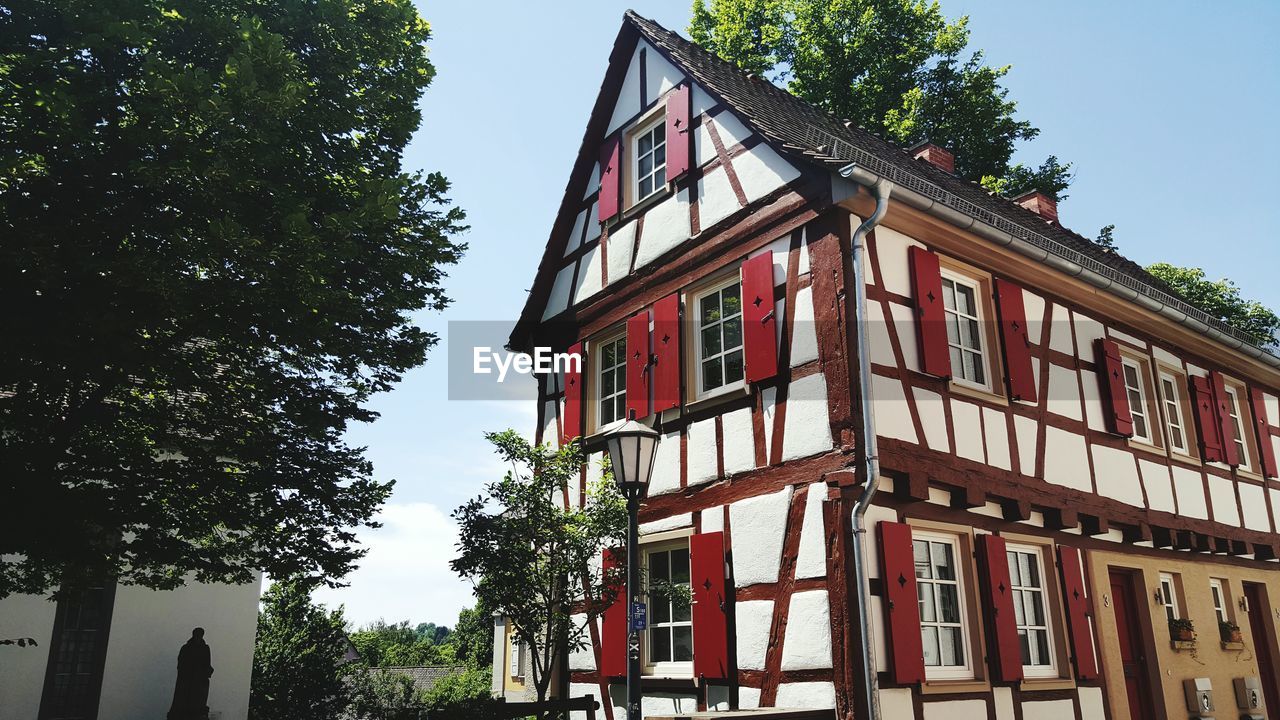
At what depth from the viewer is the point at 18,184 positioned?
299 inches

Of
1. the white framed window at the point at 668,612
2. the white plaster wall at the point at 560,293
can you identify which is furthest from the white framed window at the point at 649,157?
the white framed window at the point at 668,612

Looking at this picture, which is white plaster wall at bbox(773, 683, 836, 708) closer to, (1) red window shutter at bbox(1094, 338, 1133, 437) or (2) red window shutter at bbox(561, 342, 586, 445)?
(2) red window shutter at bbox(561, 342, 586, 445)

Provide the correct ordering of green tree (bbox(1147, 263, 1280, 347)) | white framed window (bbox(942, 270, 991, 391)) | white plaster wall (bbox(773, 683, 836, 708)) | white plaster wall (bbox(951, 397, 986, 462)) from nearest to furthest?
white plaster wall (bbox(773, 683, 836, 708))
white plaster wall (bbox(951, 397, 986, 462))
white framed window (bbox(942, 270, 991, 391))
green tree (bbox(1147, 263, 1280, 347))

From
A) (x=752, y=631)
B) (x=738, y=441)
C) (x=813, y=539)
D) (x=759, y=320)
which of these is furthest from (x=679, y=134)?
(x=752, y=631)

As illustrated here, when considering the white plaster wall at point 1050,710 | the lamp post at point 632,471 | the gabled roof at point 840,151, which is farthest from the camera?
the gabled roof at point 840,151

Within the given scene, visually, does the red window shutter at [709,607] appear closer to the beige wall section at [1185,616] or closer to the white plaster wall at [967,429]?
Result: the white plaster wall at [967,429]

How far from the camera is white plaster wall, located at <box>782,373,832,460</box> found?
26.5 feet

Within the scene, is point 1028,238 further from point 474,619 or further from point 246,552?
point 246,552

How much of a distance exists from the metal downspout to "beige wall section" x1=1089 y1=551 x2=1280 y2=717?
3.52 metres

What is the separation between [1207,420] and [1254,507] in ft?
5.09

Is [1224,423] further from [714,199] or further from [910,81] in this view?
[910,81]

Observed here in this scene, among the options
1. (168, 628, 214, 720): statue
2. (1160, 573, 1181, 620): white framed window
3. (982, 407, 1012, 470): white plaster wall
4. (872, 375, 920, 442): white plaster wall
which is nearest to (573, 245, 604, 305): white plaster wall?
(872, 375, 920, 442): white plaster wall

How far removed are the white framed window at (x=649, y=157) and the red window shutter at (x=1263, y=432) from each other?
30.4 feet

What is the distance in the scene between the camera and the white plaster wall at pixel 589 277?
11977 mm
